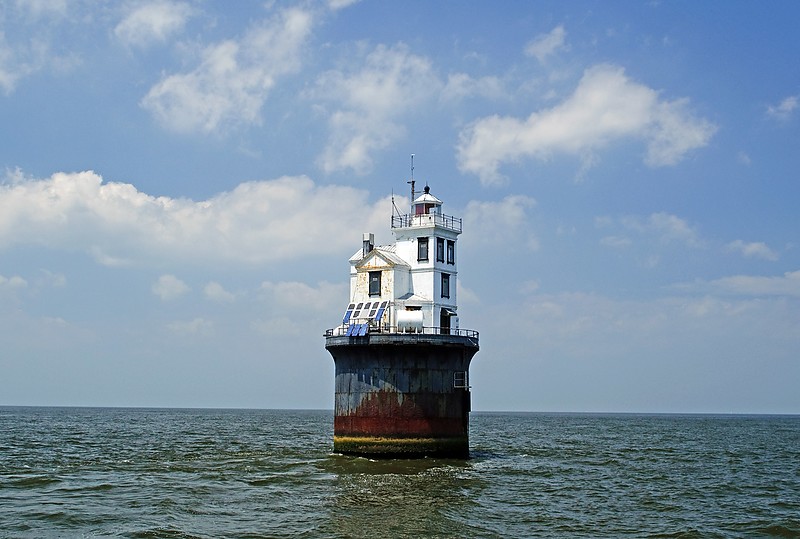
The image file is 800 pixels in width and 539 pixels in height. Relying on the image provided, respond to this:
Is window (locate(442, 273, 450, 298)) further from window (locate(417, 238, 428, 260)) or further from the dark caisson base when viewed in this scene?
the dark caisson base

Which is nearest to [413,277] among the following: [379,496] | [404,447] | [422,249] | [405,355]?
[422,249]

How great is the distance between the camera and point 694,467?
56750mm

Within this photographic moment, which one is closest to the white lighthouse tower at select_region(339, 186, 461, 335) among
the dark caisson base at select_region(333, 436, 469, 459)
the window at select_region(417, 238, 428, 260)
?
the window at select_region(417, 238, 428, 260)

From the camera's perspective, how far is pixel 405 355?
48188 mm

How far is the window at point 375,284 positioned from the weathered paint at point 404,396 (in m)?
4.47

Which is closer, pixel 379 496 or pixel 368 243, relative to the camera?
pixel 379 496

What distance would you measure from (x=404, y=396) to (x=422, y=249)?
9.65 metres

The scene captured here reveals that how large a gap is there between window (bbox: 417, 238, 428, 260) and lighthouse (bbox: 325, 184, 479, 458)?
0.20 ft

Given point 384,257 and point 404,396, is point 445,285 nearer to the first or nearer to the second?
point 384,257

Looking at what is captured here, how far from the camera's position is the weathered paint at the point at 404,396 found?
47.9 m

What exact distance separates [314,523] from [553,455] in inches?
1339

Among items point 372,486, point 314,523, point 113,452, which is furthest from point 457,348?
point 113,452

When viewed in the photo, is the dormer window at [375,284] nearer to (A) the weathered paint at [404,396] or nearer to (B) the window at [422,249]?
(B) the window at [422,249]

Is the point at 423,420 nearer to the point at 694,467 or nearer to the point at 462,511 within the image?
the point at 462,511
